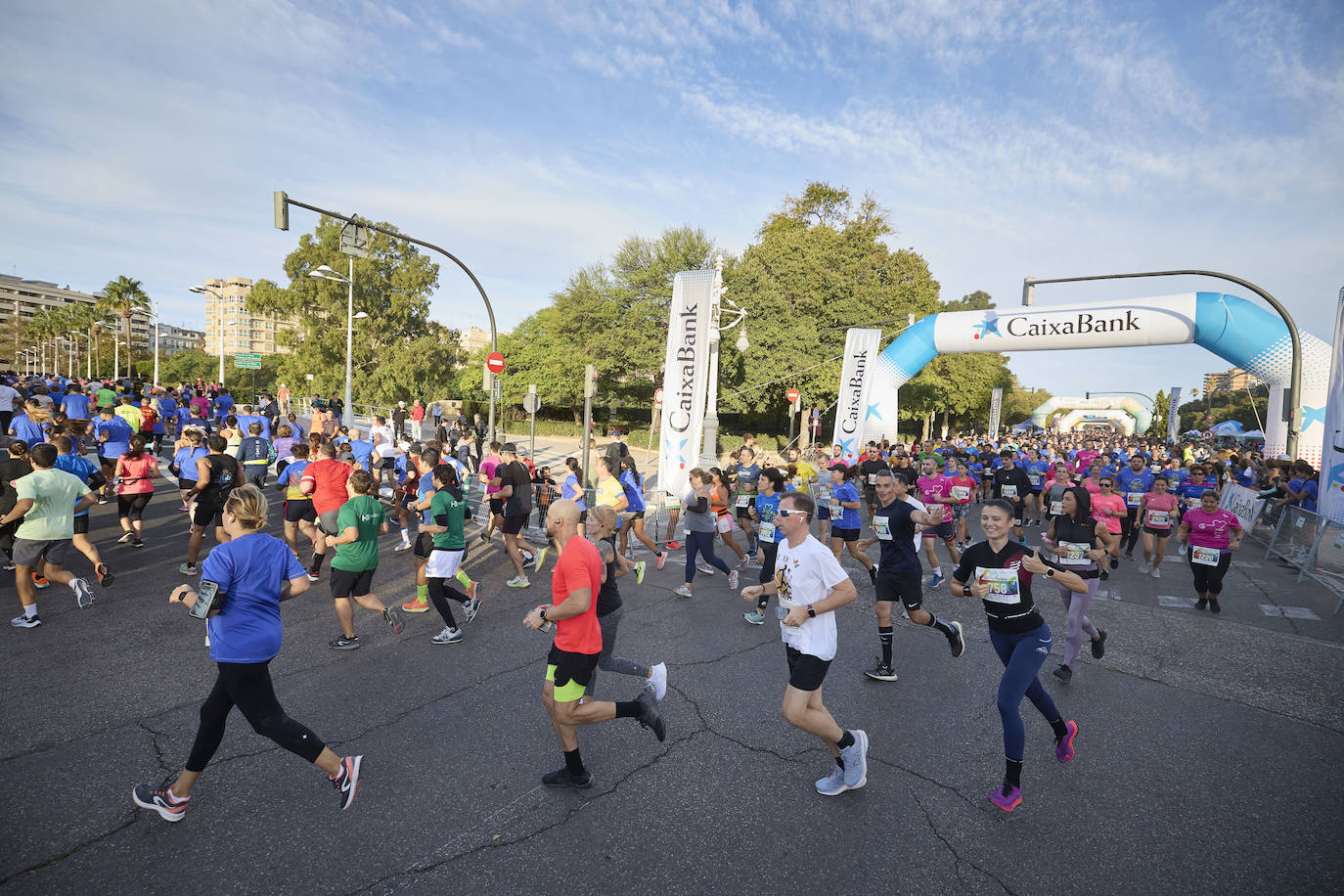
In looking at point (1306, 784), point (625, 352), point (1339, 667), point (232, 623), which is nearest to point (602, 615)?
point (232, 623)

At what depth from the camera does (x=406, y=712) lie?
4684 millimetres

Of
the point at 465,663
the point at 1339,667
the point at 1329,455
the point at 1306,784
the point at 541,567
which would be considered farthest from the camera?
the point at 1329,455

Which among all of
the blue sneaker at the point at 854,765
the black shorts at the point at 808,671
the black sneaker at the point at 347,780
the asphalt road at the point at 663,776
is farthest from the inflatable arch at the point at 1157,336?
the black sneaker at the point at 347,780

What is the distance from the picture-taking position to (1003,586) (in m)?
3.99

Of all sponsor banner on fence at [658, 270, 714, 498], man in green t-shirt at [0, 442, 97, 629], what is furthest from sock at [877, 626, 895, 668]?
man in green t-shirt at [0, 442, 97, 629]

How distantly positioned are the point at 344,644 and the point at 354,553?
0.90 metres

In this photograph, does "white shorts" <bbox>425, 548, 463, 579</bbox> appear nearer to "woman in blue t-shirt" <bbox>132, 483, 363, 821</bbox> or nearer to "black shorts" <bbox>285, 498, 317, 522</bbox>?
"woman in blue t-shirt" <bbox>132, 483, 363, 821</bbox>

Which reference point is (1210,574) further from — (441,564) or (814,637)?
(441,564)

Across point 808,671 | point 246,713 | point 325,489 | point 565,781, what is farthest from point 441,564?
point 808,671

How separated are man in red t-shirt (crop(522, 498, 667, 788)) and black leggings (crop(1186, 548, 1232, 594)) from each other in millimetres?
8361

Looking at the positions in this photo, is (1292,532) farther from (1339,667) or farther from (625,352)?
(625,352)

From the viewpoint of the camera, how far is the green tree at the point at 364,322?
37469 mm

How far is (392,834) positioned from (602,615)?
170 cm

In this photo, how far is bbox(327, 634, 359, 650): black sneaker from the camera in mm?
5875
